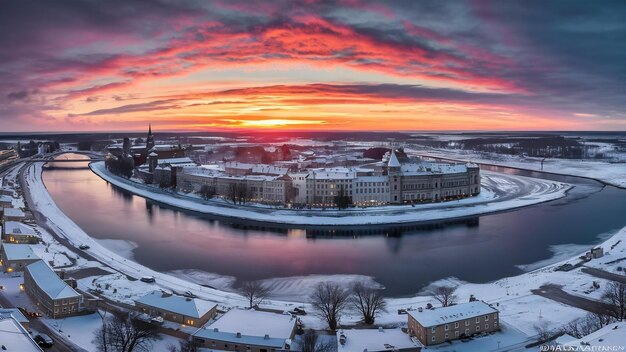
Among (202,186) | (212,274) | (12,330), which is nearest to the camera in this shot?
(12,330)

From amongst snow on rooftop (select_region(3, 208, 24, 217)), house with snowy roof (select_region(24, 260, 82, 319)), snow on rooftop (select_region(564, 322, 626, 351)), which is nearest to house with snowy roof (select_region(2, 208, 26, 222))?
snow on rooftop (select_region(3, 208, 24, 217))

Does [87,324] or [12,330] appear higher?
[12,330]

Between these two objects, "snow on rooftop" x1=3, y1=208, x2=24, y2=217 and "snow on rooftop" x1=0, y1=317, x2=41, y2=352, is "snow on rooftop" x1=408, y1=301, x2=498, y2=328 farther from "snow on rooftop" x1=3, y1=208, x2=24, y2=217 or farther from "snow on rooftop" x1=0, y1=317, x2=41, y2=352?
"snow on rooftop" x1=3, y1=208, x2=24, y2=217

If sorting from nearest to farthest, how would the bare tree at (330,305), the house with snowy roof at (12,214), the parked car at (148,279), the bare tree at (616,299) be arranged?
the bare tree at (616,299)
the bare tree at (330,305)
the parked car at (148,279)
the house with snowy roof at (12,214)

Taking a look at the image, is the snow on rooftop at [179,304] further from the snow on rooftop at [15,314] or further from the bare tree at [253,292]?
the snow on rooftop at [15,314]

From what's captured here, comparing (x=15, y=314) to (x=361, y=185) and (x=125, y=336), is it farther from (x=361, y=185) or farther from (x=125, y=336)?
(x=361, y=185)

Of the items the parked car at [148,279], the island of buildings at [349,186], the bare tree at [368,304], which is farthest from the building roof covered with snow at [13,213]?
the bare tree at [368,304]

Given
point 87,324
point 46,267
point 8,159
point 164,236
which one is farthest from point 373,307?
point 8,159

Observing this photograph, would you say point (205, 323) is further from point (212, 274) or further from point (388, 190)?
point (388, 190)
